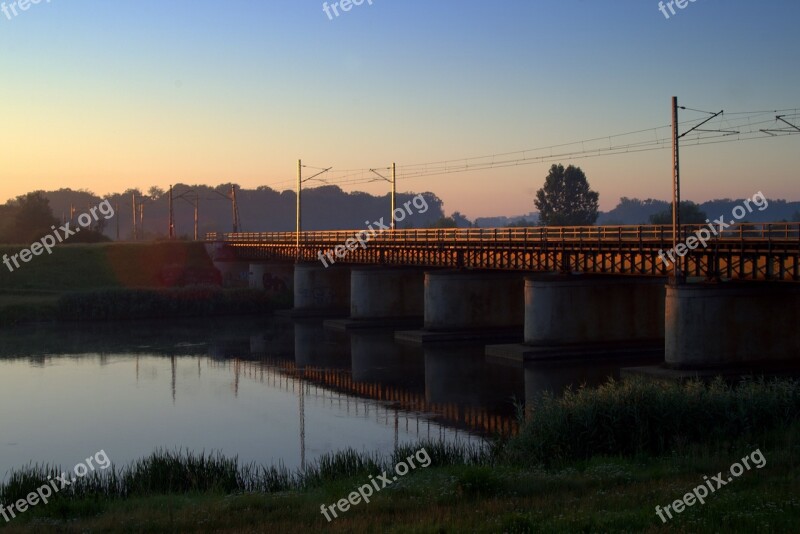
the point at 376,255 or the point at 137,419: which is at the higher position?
the point at 376,255

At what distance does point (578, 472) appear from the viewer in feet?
63.8

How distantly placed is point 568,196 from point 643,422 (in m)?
138

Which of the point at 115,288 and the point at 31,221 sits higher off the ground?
the point at 31,221

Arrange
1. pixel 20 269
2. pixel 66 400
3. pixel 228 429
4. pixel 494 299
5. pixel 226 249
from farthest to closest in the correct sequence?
pixel 226 249
pixel 20 269
pixel 494 299
pixel 66 400
pixel 228 429

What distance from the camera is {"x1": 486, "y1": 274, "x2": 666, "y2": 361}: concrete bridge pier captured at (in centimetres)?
4916

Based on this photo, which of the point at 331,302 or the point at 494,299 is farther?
the point at 331,302

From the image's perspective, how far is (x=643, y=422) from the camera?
23.3 metres

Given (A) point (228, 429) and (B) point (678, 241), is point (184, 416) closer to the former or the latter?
(A) point (228, 429)

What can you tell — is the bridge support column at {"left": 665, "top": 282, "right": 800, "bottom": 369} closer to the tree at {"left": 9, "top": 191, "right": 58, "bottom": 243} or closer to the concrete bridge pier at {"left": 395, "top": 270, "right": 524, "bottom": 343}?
the concrete bridge pier at {"left": 395, "top": 270, "right": 524, "bottom": 343}

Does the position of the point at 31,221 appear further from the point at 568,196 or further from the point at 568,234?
the point at 568,234

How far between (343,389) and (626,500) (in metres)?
26.8

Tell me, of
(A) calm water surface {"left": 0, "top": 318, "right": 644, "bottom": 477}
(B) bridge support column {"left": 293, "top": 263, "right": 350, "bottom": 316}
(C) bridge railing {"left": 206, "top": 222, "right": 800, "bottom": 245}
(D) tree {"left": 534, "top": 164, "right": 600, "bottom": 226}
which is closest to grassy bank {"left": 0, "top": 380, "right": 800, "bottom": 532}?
(A) calm water surface {"left": 0, "top": 318, "right": 644, "bottom": 477}

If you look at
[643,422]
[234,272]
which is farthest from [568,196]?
[643,422]

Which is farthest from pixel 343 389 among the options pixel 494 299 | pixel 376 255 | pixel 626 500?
pixel 376 255
